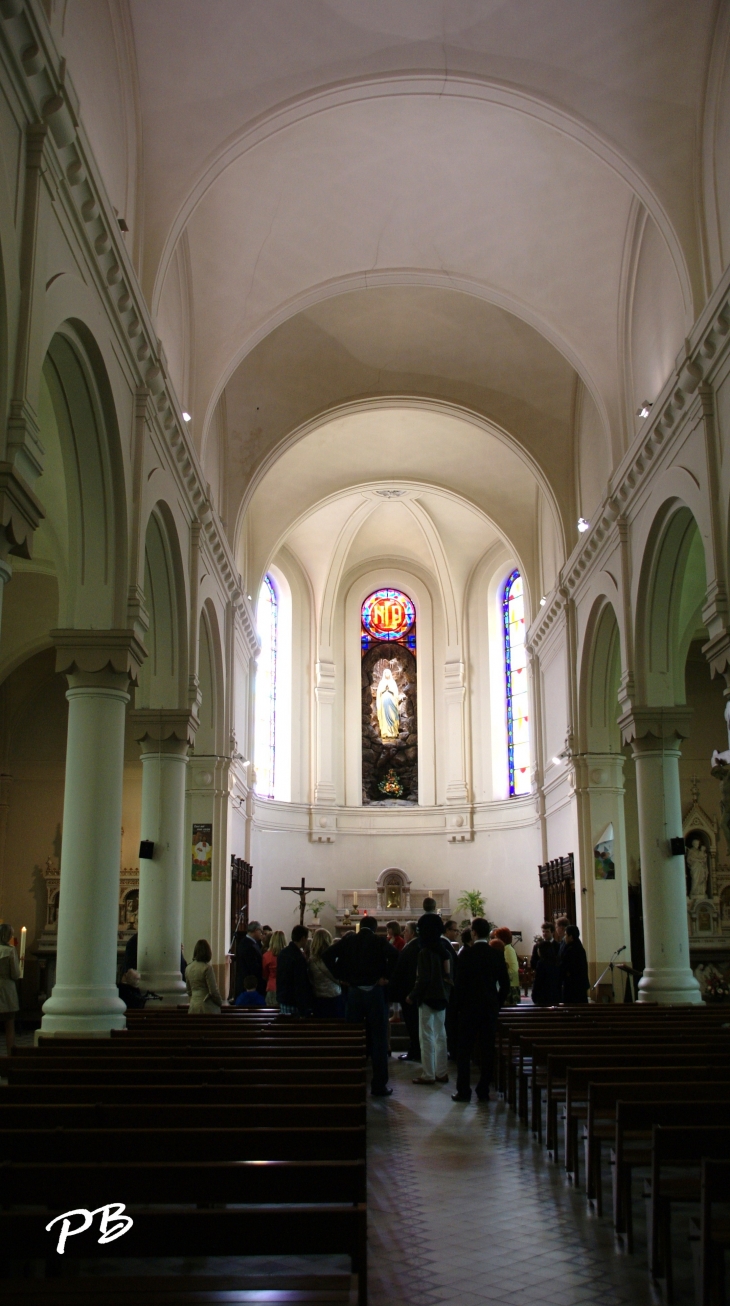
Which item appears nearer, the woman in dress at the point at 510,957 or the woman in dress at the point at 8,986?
the woman in dress at the point at 510,957

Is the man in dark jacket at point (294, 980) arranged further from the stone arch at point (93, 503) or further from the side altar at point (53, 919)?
the side altar at point (53, 919)

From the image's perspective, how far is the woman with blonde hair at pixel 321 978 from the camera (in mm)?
10875

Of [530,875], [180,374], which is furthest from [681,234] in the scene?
[530,875]

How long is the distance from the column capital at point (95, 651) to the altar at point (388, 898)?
16.8 metres

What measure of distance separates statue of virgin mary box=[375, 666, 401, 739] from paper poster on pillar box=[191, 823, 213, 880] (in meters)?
11.5

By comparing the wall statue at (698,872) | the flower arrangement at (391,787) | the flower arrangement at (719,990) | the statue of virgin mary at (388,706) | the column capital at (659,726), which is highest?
the statue of virgin mary at (388,706)

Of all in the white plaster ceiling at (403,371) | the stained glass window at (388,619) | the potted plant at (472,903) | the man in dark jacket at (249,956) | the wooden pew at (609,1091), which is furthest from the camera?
the stained glass window at (388,619)

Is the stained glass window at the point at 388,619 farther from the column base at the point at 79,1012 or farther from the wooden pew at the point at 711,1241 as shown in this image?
the wooden pew at the point at 711,1241

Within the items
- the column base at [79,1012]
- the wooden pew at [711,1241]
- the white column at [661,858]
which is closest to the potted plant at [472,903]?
the white column at [661,858]

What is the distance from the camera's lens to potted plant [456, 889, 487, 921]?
25.9m

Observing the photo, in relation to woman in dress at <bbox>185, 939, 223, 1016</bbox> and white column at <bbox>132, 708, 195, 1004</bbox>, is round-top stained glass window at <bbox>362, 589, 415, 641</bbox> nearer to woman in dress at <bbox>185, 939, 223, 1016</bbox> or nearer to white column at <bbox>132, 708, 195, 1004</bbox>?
white column at <bbox>132, 708, 195, 1004</bbox>

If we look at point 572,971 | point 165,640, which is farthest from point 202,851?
point 572,971

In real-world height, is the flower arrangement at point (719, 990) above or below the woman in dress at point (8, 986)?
below

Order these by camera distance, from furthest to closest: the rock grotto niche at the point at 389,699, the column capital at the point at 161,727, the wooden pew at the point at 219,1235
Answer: the rock grotto niche at the point at 389,699
the column capital at the point at 161,727
the wooden pew at the point at 219,1235
